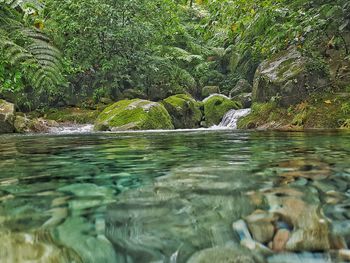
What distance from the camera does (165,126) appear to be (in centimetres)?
1059

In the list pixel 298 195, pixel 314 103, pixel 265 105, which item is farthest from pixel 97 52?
pixel 298 195

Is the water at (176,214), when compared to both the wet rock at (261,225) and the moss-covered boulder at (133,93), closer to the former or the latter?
the wet rock at (261,225)

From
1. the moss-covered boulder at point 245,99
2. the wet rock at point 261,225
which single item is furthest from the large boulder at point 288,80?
the wet rock at point 261,225

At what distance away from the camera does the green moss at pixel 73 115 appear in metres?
13.0

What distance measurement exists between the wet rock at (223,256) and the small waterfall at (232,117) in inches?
402

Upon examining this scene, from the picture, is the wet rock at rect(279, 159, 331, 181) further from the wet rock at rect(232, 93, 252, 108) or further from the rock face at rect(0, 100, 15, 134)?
the wet rock at rect(232, 93, 252, 108)

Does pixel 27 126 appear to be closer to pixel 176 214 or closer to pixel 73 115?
pixel 73 115

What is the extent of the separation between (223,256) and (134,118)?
9.42 m

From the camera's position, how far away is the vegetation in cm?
601

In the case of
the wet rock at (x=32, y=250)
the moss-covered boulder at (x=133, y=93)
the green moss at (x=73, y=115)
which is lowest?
the wet rock at (x=32, y=250)

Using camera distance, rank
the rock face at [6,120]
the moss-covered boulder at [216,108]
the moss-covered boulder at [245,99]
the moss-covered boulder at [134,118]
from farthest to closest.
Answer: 1. the moss-covered boulder at [245,99]
2. the moss-covered boulder at [216,108]
3. the moss-covered boulder at [134,118]
4. the rock face at [6,120]

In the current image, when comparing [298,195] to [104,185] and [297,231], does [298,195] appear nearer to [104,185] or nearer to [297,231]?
[297,231]

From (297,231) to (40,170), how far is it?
1645mm

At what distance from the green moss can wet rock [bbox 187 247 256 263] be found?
12.2m
